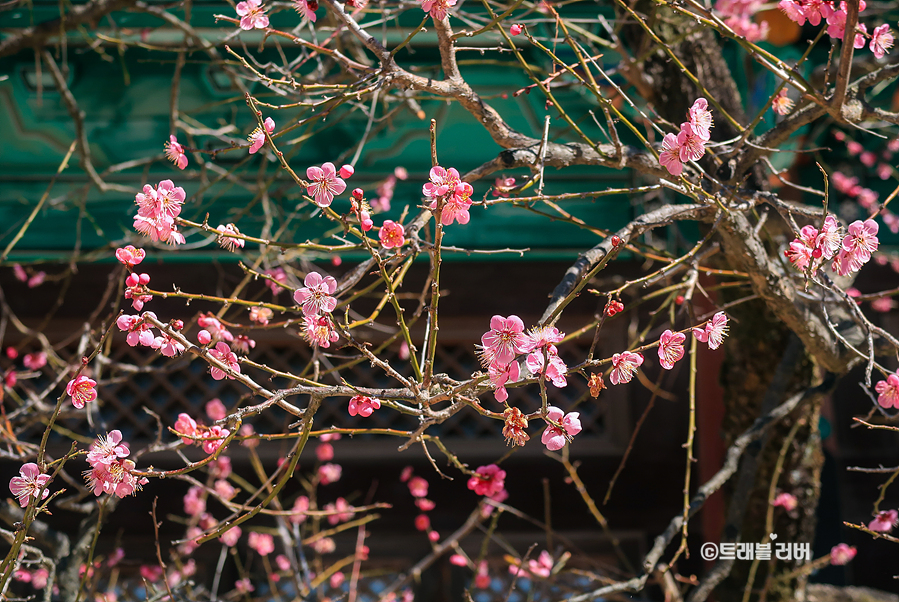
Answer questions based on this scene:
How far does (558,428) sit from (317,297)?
489mm

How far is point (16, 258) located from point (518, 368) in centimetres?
388

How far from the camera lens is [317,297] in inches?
45.0

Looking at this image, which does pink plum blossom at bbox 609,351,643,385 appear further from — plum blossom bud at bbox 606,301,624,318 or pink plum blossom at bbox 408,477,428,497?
pink plum blossom at bbox 408,477,428,497

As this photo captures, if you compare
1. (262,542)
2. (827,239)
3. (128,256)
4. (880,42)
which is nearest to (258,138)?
(128,256)

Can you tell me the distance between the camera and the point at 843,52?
49.3 inches

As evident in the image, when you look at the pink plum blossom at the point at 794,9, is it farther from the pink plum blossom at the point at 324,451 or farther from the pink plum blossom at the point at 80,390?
the pink plum blossom at the point at 324,451

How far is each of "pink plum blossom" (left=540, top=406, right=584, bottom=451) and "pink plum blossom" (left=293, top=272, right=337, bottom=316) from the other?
0.44m

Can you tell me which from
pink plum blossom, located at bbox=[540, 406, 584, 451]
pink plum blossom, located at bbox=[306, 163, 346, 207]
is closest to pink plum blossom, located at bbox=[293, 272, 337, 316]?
pink plum blossom, located at bbox=[306, 163, 346, 207]

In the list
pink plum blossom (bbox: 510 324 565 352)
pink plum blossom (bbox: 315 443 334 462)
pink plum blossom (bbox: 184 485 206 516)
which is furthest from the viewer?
pink plum blossom (bbox: 315 443 334 462)

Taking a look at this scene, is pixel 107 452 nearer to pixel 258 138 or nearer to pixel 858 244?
pixel 258 138

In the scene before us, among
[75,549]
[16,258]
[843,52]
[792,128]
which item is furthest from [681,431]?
[16,258]

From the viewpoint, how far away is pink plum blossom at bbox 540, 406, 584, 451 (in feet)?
3.75

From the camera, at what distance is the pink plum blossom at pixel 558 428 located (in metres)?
1.14

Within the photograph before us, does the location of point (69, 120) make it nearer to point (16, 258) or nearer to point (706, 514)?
point (16, 258)
